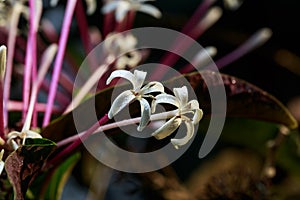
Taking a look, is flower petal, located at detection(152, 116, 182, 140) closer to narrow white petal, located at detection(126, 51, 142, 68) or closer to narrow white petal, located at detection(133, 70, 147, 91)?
narrow white petal, located at detection(133, 70, 147, 91)

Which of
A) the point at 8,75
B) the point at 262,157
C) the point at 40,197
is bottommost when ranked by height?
the point at 262,157

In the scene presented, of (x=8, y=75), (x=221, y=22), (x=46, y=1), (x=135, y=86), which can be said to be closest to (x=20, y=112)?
(x=8, y=75)

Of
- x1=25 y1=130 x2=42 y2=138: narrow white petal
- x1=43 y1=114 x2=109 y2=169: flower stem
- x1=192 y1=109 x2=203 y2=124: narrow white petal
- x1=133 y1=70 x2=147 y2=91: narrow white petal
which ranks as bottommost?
x1=43 y1=114 x2=109 y2=169: flower stem

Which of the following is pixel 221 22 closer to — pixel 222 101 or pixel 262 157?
pixel 262 157

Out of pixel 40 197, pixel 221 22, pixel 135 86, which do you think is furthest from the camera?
pixel 221 22

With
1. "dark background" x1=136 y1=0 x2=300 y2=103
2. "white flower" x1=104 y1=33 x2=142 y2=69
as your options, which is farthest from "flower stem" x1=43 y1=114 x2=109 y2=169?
"dark background" x1=136 y1=0 x2=300 y2=103

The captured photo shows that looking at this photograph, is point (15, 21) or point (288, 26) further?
point (288, 26)
